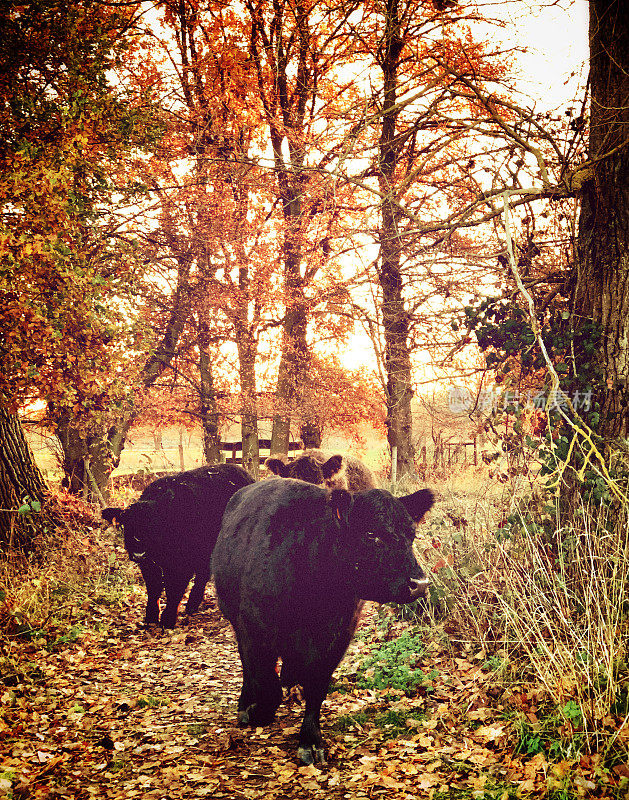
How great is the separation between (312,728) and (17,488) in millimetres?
6095

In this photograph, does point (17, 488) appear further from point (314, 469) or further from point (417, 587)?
point (417, 587)

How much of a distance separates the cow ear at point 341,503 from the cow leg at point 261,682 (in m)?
1.18

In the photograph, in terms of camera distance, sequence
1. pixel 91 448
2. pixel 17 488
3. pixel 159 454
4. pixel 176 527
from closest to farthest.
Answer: pixel 176 527 → pixel 17 488 → pixel 91 448 → pixel 159 454

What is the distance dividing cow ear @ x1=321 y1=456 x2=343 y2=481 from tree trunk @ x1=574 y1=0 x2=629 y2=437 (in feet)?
10.5

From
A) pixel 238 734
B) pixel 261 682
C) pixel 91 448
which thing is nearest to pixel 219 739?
pixel 238 734

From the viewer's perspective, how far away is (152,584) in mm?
7832

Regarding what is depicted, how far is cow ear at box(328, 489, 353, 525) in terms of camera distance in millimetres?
4480

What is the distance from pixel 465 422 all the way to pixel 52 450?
28.1 ft

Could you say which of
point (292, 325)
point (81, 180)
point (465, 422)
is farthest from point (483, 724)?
point (292, 325)

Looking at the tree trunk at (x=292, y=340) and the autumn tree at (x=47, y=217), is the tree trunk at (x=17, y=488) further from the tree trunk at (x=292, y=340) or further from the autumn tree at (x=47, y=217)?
the tree trunk at (x=292, y=340)

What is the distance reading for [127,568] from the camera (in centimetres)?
915

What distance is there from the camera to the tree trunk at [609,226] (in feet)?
19.5

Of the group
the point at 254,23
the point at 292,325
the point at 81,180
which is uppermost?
the point at 254,23

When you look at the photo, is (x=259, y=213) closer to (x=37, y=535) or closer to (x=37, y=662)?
(x=37, y=535)
